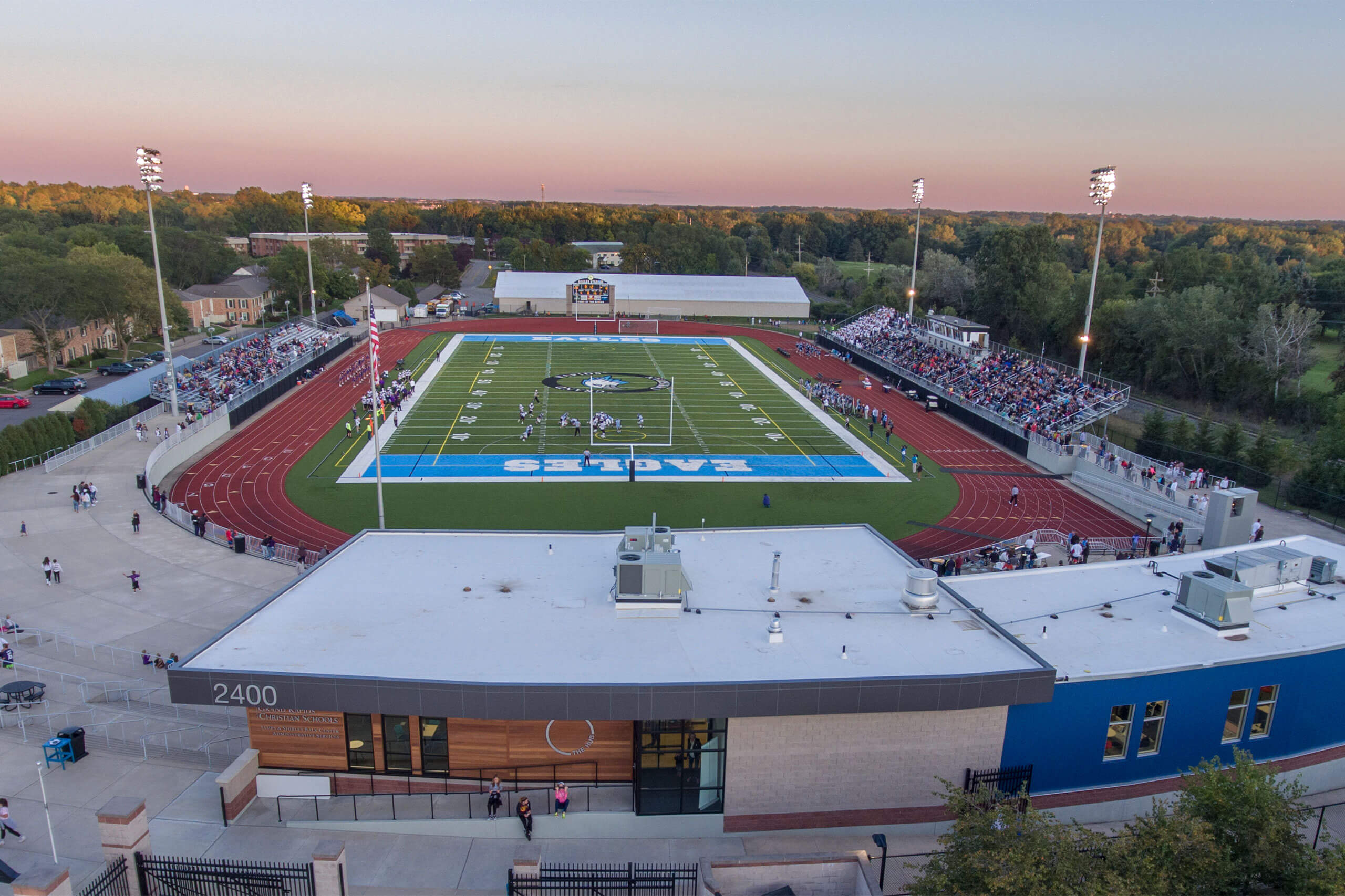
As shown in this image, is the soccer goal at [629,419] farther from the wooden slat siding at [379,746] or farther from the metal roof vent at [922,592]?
the wooden slat siding at [379,746]

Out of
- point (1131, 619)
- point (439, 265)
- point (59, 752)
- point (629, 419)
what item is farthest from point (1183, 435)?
point (439, 265)

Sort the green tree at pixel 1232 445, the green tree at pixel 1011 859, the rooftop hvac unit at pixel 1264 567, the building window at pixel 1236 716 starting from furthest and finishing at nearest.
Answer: the green tree at pixel 1232 445, the rooftop hvac unit at pixel 1264 567, the building window at pixel 1236 716, the green tree at pixel 1011 859

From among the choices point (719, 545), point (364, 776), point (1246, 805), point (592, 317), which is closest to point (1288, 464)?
point (719, 545)

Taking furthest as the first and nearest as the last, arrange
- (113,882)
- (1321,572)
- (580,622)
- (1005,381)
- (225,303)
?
(225,303)
(1005,381)
(1321,572)
(580,622)
(113,882)

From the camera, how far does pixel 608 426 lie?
4603 centimetres

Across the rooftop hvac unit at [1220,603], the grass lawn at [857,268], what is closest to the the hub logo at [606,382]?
the rooftop hvac unit at [1220,603]

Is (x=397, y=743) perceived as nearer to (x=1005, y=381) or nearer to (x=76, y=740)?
(x=76, y=740)

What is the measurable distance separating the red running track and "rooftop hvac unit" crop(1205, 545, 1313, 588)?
1141 centimetres

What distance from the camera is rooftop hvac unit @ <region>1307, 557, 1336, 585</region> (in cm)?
1950

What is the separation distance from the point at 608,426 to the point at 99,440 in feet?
79.3

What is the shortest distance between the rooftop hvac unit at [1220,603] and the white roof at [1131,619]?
206 mm

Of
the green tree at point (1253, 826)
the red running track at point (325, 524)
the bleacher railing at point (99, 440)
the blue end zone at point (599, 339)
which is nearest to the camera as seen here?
the green tree at point (1253, 826)

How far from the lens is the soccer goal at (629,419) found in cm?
4372

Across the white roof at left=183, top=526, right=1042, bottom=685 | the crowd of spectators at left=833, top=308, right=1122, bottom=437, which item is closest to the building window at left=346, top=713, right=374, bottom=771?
the white roof at left=183, top=526, right=1042, bottom=685
